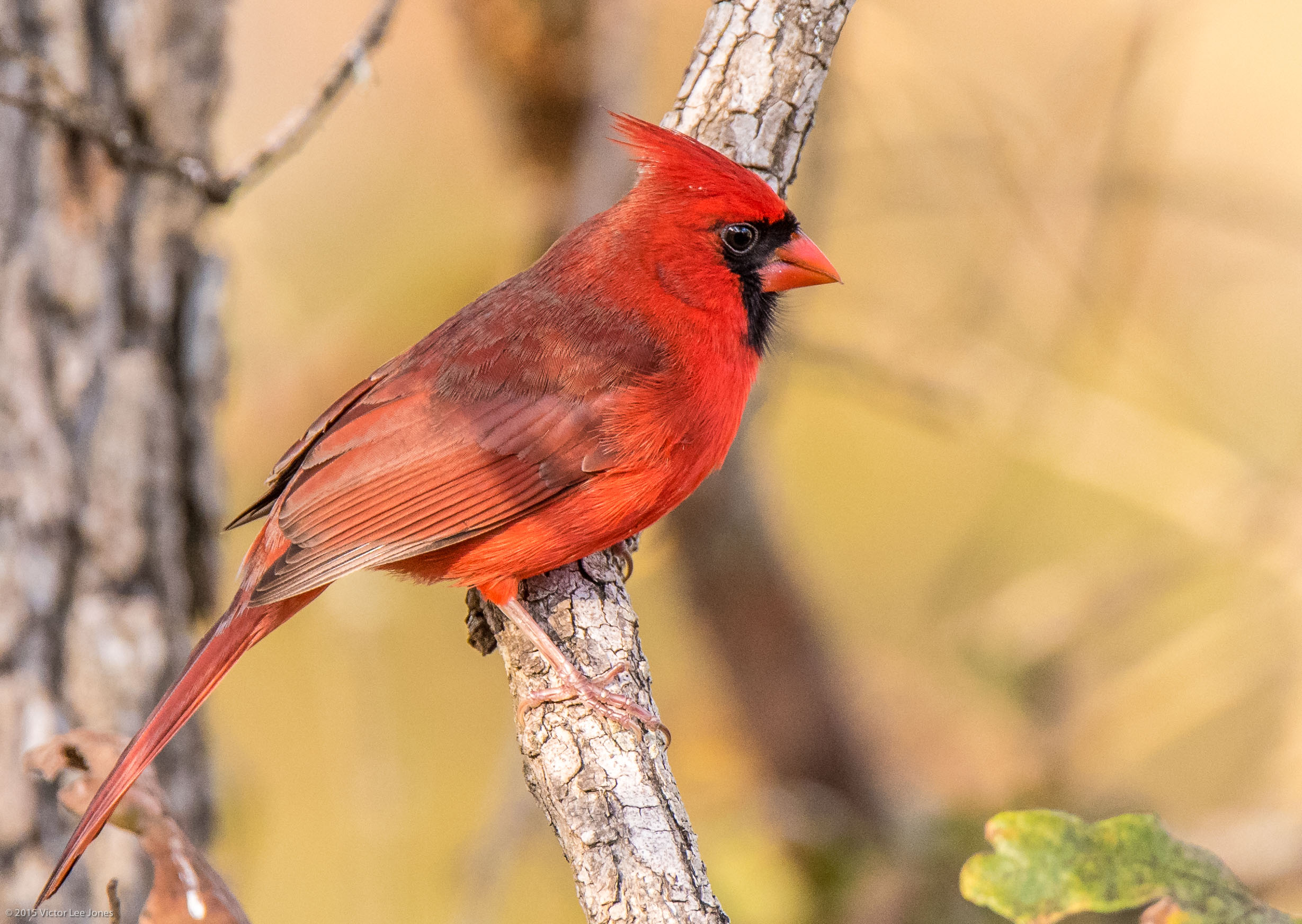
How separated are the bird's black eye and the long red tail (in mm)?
976

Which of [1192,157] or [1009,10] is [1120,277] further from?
[1009,10]

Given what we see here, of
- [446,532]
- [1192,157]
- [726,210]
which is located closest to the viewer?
[446,532]

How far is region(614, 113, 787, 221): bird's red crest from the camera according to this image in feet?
7.27

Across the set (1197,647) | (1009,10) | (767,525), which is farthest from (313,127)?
(1009,10)

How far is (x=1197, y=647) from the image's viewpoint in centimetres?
375

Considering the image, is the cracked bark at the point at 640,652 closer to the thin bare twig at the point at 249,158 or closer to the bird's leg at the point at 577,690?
the bird's leg at the point at 577,690

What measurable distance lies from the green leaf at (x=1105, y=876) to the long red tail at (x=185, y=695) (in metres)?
1.28

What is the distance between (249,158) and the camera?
242 cm

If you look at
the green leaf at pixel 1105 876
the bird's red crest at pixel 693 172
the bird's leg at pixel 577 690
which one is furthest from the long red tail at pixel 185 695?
the green leaf at pixel 1105 876

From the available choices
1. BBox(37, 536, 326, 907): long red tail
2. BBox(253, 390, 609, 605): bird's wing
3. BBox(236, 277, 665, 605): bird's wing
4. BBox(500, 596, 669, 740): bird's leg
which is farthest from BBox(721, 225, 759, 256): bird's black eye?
BBox(37, 536, 326, 907): long red tail

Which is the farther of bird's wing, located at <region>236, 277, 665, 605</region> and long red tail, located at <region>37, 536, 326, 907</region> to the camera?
bird's wing, located at <region>236, 277, 665, 605</region>

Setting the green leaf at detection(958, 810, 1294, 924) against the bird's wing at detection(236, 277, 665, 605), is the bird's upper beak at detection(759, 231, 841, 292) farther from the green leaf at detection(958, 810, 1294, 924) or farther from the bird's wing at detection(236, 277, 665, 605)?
the green leaf at detection(958, 810, 1294, 924)

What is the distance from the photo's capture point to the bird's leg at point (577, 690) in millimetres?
1880

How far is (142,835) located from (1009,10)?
4.49 m
